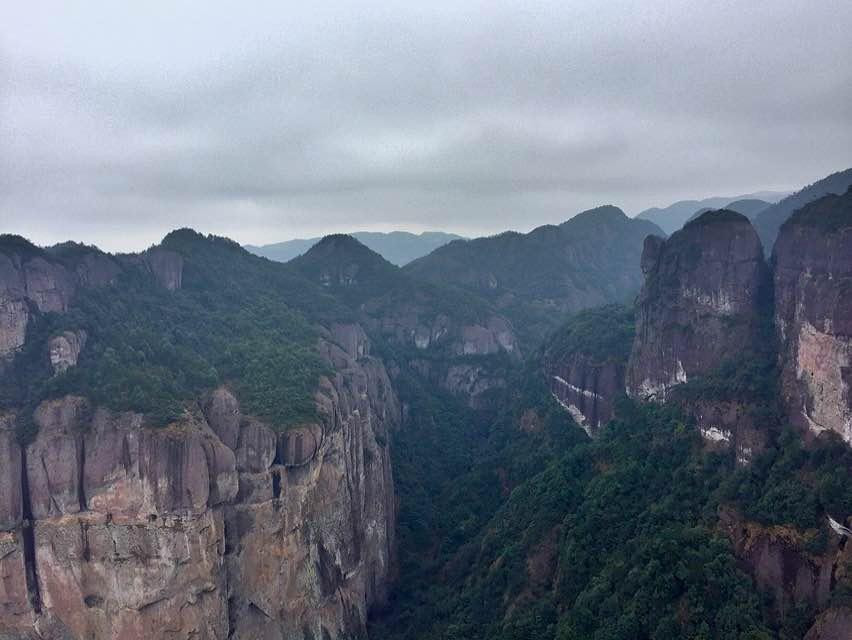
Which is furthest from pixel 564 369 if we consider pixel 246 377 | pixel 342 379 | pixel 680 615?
pixel 680 615

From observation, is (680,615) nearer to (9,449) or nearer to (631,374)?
(631,374)

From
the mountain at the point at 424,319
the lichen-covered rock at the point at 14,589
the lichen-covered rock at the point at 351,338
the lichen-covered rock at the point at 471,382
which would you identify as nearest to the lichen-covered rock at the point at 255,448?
the lichen-covered rock at the point at 14,589

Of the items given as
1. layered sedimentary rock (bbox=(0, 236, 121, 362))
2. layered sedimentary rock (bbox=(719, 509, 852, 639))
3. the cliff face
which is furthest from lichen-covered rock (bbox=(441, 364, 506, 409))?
layered sedimentary rock (bbox=(719, 509, 852, 639))

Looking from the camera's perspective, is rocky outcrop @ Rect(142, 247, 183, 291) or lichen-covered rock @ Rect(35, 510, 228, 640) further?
rocky outcrop @ Rect(142, 247, 183, 291)

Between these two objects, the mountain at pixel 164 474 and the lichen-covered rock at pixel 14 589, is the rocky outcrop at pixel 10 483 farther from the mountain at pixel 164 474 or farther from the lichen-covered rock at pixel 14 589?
the lichen-covered rock at pixel 14 589

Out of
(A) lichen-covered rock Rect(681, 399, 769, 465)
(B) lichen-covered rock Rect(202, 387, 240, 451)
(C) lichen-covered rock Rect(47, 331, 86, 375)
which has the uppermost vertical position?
(C) lichen-covered rock Rect(47, 331, 86, 375)

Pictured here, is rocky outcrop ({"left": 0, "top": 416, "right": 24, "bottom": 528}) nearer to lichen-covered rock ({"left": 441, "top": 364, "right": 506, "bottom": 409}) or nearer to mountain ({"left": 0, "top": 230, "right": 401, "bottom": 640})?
mountain ({"left": 0, "top": 230, "right": 401, "bottom": 640})
